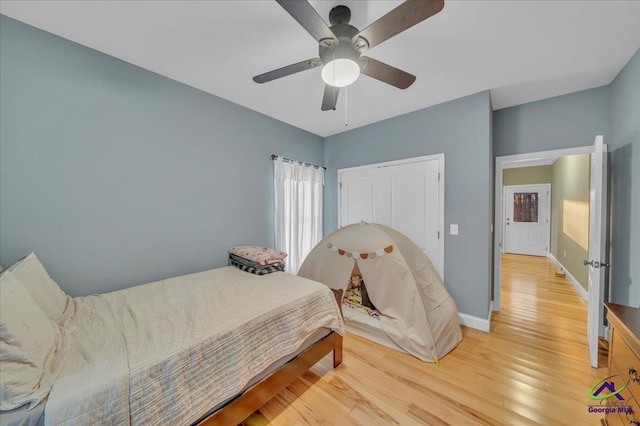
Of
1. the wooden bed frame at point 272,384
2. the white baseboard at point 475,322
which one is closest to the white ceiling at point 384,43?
the wooden bed frame at point 272,384

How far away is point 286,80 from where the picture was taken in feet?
7.23

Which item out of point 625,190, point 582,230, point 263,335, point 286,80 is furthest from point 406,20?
point 582,230

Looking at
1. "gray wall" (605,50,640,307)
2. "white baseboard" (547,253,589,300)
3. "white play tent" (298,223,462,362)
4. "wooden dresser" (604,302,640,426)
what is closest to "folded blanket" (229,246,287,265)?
"white play tent" (298,223,462,362)

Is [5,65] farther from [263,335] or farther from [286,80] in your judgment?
[263,335]

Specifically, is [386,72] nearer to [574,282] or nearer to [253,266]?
[253,266]

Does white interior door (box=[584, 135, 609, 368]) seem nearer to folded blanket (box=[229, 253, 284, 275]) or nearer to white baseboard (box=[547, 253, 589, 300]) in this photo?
white baseboard (box=[547, 253, 589, 300])

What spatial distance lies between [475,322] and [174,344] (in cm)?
282

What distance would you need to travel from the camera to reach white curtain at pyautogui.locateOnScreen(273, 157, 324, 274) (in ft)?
10.2

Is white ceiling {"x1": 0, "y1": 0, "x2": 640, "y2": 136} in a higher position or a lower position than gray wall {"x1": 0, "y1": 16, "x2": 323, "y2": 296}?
higher

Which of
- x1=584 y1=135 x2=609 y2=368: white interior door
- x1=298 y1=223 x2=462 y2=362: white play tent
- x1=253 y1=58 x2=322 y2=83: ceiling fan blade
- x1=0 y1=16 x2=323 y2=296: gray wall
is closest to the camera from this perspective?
x1=253 y1=58 x2=322 y2=83: ceiling fan blade

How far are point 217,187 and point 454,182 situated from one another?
264 centimetres

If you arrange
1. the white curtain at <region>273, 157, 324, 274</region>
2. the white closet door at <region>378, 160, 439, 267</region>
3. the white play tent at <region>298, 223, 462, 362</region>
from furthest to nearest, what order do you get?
the white curtain at <region>273, 157, 324, 274</region> < the white closet door at <region>378, 160, 439, 267</region> < the white play tent at <region>298, 223, 462, 362</region>

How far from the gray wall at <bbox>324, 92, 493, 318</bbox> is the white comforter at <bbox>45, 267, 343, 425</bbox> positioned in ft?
5.32

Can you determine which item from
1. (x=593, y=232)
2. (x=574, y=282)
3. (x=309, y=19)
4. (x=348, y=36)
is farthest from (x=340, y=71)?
(x=574, y=282)
